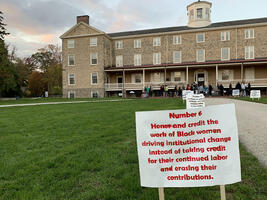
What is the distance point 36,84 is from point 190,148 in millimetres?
64869

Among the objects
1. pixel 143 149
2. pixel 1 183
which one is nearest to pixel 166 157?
pixel 143 149

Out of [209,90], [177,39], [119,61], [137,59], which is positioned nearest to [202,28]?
[177,39]

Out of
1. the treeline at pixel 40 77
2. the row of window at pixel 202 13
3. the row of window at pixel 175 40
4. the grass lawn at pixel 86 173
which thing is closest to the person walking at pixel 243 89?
the row of window at pixel 175 40

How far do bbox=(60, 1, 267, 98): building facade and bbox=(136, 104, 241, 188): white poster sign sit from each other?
29.3m

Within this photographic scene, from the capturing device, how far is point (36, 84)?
6022 centimetres

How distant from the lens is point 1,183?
327cm

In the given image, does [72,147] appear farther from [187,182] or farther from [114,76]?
[114,76]

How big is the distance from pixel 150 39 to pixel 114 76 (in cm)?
906

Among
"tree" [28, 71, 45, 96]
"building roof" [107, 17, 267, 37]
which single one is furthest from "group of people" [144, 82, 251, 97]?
"tree" [28, 71, 45, 96]

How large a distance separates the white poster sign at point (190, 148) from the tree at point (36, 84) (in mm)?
63356

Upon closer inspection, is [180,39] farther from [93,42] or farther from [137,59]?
[93,42]

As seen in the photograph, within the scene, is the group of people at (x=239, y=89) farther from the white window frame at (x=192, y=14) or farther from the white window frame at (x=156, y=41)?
the white window frame at (x=192, y=14)

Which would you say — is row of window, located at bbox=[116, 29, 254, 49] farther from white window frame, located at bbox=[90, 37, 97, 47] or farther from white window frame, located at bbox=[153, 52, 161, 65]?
white window frame, located at bbox=[90, 37, 97, 47]

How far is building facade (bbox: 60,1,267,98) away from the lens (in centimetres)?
3156
